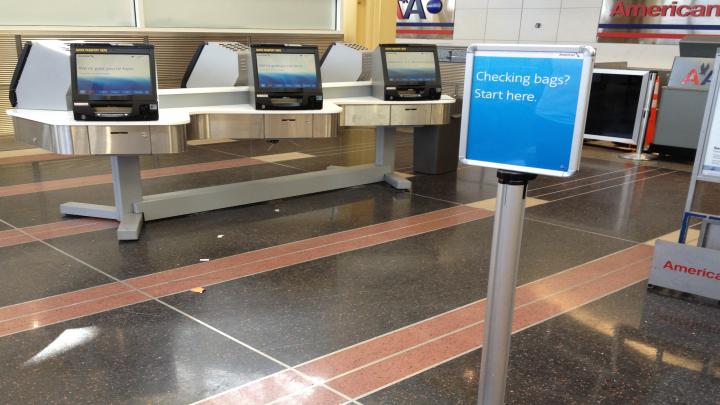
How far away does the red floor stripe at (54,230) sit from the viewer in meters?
4.48

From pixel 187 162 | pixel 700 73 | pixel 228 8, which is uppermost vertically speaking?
pixel 228 8

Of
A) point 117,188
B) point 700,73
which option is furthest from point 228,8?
point 700,73

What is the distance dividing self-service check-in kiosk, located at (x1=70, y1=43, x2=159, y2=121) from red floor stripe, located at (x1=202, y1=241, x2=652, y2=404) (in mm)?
2396

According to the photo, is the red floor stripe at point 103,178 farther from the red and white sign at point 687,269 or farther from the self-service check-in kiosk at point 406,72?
the red and white sign at point 687,269

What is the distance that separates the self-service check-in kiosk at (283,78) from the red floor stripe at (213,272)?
3.88 ft

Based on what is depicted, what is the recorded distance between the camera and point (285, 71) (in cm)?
518

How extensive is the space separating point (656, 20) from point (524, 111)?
964 centimetres

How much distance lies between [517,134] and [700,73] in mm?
7144

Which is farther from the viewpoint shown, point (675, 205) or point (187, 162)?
point (187, 162)

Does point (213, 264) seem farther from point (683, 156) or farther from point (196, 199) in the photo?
point (683, 156)

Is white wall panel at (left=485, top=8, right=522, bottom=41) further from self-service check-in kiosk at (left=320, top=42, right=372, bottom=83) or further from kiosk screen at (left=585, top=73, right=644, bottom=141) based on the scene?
self-service check-in kiosk at (left=320, top=42, right=372, bottom=83)

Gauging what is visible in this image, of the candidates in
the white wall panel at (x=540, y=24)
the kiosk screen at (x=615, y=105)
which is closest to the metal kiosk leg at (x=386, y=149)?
the kiosk screen at (x=615, y=105)

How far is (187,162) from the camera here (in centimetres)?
730

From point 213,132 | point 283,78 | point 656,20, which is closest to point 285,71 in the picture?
point 283,78
